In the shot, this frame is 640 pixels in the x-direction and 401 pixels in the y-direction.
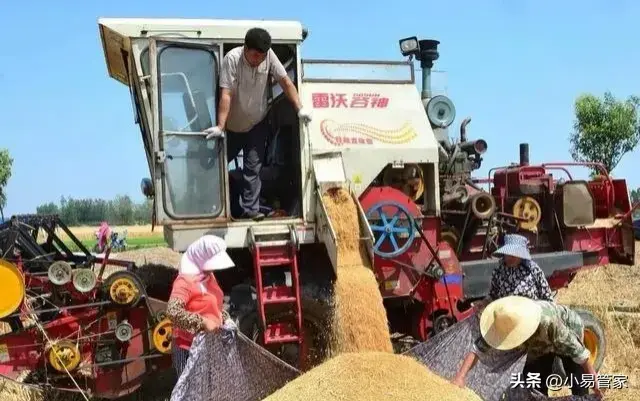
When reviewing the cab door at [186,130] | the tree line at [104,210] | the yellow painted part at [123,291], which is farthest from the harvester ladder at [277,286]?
the tree line at [104,210]

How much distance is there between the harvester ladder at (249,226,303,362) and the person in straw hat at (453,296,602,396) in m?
1.47

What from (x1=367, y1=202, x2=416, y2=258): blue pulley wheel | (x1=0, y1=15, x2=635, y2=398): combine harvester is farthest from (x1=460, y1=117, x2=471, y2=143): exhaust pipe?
(x1=367, y1=202, x2=416, y2=258): blue pulley wheel

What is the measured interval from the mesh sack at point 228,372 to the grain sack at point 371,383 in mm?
335

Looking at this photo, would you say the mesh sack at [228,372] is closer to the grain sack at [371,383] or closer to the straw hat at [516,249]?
the grain sack at [371,383]

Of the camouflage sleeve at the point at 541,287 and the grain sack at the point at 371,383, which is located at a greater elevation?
the camouflage sleeve at the point at 541,287

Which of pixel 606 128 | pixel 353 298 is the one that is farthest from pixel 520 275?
pixel 606 128

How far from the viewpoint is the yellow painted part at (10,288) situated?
5.21 meters

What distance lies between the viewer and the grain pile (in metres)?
5.20

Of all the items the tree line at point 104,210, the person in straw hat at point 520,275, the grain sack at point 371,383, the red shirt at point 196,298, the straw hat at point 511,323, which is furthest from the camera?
the tree line at point 104,210

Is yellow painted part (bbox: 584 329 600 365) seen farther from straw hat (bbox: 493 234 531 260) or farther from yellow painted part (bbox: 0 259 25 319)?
yellow painted part (bbox: 0 259 25 319)

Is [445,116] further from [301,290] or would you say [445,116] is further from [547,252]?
[301,290]

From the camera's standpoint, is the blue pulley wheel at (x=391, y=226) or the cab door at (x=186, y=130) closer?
the cab door at (x=186, y=130)

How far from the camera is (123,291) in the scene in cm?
551

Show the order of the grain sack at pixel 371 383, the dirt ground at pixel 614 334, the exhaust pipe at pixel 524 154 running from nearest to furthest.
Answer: the grain sack at pixel 371 383, the dirt ground at pixel 614 334, the exhaust pipe at pixel 524 154
